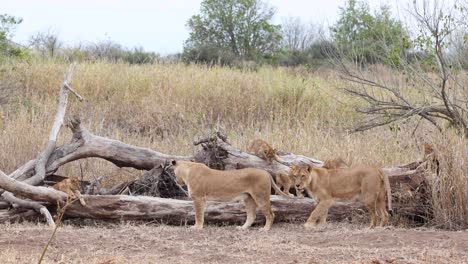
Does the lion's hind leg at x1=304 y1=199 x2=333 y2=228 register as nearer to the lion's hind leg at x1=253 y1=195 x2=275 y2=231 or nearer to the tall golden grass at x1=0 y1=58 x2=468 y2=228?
the lion's hind leg at x1=253 y1=195 x2=275 y2=231

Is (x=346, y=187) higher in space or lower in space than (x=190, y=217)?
higher

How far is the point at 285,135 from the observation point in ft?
44.9

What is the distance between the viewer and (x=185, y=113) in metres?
17.6

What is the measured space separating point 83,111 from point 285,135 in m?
5.82

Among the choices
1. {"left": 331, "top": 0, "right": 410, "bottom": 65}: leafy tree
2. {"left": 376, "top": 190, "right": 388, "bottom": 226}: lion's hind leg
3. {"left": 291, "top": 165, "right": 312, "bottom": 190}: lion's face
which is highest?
{"left": 331, "top": 0, "right": 410, "bottom": 65}: leafy tree

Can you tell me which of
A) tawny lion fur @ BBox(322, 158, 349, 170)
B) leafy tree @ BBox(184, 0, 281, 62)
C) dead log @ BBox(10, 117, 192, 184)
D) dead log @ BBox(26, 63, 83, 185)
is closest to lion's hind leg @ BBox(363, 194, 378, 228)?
tawny lion fur @ BBox(322, 158, 349, 170)

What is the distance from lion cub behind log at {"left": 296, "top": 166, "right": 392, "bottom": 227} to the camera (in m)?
8.90

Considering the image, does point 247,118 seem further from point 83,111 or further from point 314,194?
point 314,194

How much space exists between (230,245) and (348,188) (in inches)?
68.8

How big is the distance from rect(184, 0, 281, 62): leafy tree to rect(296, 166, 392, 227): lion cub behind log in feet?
76.9

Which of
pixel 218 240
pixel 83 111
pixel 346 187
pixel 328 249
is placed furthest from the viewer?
pixel 83 111

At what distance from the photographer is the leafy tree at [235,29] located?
32.6 meters

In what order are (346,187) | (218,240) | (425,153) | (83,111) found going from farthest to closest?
(83,111)
(425,153)
(346,187)
(218,240)

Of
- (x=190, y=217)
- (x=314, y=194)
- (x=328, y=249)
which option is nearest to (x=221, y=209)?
(x=190, y=217)
